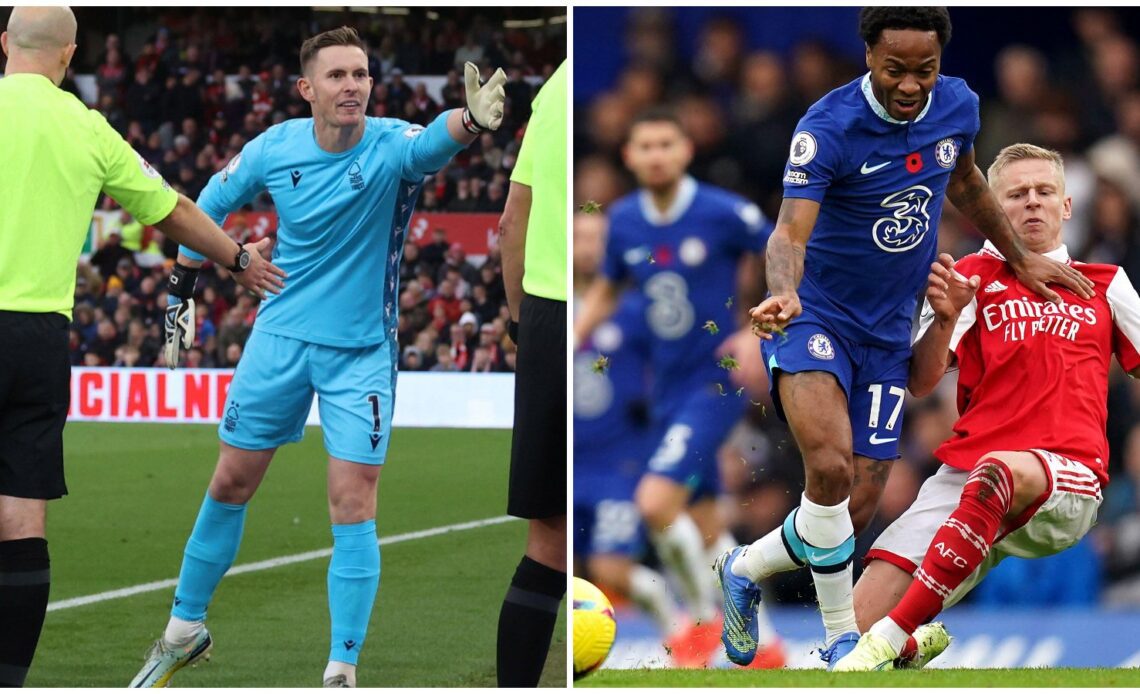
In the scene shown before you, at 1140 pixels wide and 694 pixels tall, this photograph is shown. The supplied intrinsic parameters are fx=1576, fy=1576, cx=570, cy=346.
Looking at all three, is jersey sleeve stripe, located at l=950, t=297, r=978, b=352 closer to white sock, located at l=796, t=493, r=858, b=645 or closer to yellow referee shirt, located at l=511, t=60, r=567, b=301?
white sock, located at l=796, t=493, r=858, b=645

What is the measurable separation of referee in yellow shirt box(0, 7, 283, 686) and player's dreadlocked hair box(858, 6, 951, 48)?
2043 mm

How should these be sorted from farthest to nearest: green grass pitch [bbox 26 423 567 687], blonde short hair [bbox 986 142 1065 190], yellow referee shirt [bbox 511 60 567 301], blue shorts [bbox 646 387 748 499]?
1. green grass pitch [bbox 26 423 567 687]
2. blue shorts [bbox 646 387 748 499]
3. blonde short hair [bbox 986 142 1065 190]
4. yellow referee shirt [bbox 511 60 567 301]

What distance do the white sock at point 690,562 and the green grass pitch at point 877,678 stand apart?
0.86 meters

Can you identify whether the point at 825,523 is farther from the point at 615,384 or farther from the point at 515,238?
the point at 515,238

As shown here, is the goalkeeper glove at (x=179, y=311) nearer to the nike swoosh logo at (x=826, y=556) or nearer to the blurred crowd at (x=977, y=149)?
the blurred crowd at (x=977, y=149)

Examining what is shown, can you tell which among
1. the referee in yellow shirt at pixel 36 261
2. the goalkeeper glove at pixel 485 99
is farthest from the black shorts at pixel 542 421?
the referee in yellow shirt at pixel 36 261

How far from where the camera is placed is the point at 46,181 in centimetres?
426

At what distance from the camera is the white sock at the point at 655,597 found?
5.37m

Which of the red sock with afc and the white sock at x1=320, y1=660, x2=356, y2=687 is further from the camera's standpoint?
the white sock at x1=320, y1=660, x2=356, y2=687

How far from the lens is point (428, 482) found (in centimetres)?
1178

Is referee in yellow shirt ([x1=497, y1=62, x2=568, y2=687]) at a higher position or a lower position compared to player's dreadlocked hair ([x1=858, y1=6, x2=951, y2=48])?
lower

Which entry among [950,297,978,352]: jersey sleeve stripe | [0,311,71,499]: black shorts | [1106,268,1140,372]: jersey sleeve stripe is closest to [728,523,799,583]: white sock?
[950,297,978,352]: jersey sleeve stripe

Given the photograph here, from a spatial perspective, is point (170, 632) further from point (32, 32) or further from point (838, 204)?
point (838, 204)

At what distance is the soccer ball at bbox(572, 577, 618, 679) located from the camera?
4.29 metres
